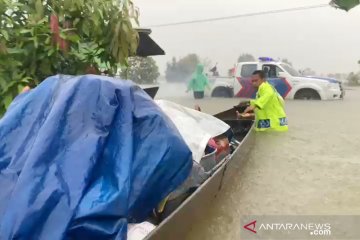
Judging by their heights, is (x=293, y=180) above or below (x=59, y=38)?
Answer: below

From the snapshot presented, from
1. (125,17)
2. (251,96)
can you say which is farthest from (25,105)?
(251,96)

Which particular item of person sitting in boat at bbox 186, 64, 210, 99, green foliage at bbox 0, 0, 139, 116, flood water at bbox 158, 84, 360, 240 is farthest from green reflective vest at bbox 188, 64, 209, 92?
green foliage at bbox 0, 0, 139, 116

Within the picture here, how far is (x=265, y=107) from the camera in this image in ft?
28.5

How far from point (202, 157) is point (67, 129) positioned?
1658 millimetres

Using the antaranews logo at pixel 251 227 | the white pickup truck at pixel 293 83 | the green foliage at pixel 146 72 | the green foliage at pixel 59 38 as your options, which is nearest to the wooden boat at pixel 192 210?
the antaranews logo at pixel 251 227

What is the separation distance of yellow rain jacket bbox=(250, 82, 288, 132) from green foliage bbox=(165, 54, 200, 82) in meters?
13.2

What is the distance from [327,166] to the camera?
6.95 m

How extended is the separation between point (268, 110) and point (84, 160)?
6.80 m

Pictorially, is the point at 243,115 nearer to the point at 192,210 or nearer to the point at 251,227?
the point at 251,227

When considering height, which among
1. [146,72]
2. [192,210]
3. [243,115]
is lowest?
[243,115]

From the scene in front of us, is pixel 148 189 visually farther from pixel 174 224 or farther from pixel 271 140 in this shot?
pixel 271 140

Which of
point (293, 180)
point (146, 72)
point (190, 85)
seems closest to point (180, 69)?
point (190, 85)

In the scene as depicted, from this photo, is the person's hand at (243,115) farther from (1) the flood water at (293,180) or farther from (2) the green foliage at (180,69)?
(2) the green foliage at (180,69)

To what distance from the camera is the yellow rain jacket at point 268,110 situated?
27.6 feet
